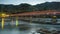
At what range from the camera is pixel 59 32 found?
5.88 feet

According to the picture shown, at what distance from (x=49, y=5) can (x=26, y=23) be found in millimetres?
437

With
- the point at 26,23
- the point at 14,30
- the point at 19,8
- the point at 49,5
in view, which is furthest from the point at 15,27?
the point at 49,5

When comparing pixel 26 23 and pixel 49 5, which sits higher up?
pixel 49 5

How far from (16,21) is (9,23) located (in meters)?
0.11

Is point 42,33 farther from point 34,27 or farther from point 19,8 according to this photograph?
point 19,8

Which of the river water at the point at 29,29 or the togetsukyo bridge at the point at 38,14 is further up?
the togetsukyo bridge at the point at 38,14

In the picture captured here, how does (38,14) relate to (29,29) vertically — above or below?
above

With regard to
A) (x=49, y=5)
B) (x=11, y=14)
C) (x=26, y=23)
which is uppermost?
(x=49, y=5)

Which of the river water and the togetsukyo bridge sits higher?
the togetsukyo bridge

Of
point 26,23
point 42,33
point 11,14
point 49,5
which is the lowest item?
point 42,33

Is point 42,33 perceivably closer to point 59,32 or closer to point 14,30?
point 59,32

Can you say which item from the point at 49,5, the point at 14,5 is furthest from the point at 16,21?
the point at 49,5

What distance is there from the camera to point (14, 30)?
5.90 ft

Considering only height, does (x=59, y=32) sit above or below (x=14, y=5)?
below
